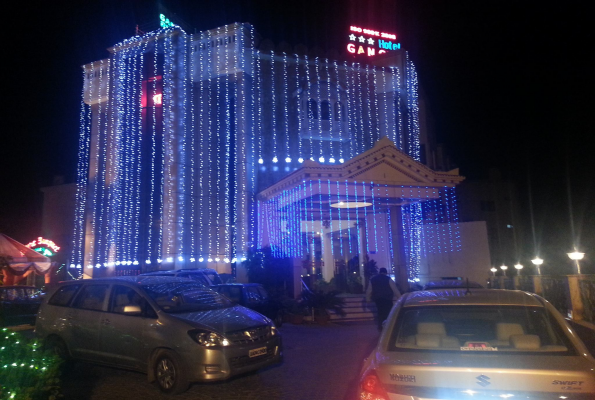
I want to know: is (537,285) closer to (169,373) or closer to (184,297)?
(184,297)

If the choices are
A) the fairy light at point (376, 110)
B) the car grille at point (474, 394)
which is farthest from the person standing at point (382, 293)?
the fairy light at point (376, 110)

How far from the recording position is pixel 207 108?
2288cm

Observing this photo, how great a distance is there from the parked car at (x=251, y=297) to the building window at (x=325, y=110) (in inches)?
460

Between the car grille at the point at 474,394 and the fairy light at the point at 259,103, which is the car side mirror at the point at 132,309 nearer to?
the car grille at the point at 474,394

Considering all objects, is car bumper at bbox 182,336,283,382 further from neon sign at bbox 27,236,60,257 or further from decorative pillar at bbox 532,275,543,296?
neon sign at bbox 27,236,60,257

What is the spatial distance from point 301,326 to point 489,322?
8.93 meters

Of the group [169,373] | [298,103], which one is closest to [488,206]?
[298,103]

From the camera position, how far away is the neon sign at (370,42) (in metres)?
25.0

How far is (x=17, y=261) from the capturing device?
19.7m

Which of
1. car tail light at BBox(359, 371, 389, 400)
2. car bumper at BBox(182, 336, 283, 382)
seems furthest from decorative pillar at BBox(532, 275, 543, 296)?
car tail light at BBox(359, 371, 389, 400)

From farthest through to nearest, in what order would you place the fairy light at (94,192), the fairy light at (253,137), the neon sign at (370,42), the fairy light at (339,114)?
the neon sign at (370,42), the fairy light at (94,192), the fairy light at (339,114), the fairy light at (253,137)

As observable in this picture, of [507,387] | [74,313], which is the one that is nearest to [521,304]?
[507,387]

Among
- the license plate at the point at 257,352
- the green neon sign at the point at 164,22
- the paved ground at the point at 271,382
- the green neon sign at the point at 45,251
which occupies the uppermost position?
the green neon sign at the point at 164,22

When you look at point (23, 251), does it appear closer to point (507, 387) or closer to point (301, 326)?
point (301, 326)
